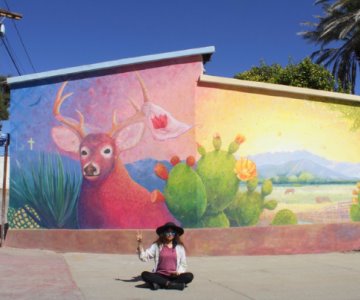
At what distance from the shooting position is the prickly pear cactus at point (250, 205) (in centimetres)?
1059

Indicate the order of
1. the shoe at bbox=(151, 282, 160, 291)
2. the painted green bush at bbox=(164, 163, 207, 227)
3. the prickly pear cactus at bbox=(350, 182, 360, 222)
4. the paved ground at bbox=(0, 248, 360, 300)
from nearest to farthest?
the paved ground at bbox=(0, 248, 360, 300)
the shoe at bbox=(151, 282, 160, 291)
the painted green bush at bbox=(164, 163, 207, 227)
the prickly pear cactus at bbox=(350, 182, 360, 222)

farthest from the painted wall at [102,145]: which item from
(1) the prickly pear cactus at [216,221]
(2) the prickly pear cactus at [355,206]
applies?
(2) the prickly pear cactus at [355,206]

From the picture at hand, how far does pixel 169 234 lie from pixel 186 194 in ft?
10.3

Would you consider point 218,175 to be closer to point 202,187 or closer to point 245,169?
point 202,187

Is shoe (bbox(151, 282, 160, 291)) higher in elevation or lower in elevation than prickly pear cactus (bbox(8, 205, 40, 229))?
lower

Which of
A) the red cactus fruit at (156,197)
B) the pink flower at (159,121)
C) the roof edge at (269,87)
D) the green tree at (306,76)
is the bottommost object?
the red cactus fruit at (156,197)

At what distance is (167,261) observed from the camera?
7.17 meters

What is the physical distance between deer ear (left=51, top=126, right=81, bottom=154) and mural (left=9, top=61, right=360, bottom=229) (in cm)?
2

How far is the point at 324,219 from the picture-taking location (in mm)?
11102

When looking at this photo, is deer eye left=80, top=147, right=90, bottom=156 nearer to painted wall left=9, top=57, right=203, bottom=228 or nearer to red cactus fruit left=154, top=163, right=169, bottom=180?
painted wall left=9, top=57, right=203, bottom=228

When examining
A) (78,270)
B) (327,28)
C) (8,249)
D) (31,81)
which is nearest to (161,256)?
(78,270)

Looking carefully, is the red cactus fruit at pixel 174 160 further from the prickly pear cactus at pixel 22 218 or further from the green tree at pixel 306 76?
the green tree at pixel 306 76

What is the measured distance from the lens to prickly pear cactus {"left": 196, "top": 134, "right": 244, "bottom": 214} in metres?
10.5

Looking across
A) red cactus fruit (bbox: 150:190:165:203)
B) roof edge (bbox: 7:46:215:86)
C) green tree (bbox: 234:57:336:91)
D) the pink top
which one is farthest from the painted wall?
green tree (bbox: 234:57:336:91)
